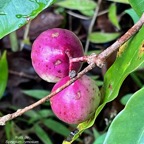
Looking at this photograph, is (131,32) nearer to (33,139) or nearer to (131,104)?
(131,104)

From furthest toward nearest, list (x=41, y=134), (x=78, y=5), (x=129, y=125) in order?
(x=78, y=5) → (x=41, y=134) → (x=129, y=125)

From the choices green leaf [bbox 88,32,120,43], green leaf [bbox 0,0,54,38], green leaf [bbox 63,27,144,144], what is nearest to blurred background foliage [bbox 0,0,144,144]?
green leaf [bbox 88,32,120,43]

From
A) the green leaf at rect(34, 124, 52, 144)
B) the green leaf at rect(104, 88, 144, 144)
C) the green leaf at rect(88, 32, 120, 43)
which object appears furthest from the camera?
the green leaf at rect(88, 32, 120, 43)

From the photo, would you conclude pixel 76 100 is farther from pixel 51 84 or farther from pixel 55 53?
pixel 51 84

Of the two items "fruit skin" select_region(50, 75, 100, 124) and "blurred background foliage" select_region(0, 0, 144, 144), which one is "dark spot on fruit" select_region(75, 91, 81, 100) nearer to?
"fruit skin" select_region(50, 75, 100, 124)

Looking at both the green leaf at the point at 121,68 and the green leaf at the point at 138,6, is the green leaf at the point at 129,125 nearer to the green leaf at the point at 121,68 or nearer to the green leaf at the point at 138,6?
the green leaf at the point at 121,68

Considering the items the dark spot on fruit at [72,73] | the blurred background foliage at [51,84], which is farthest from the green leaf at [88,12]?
the dark spot on fruit at [72,73]

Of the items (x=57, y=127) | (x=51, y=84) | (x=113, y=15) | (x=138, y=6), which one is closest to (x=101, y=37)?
(x=113, y=15)

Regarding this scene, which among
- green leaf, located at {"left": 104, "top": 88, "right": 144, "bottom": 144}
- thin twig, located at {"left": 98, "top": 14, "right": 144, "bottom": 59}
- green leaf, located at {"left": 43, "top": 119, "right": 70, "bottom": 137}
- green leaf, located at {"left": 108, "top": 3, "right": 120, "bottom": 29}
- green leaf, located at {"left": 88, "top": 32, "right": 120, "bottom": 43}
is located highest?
thin twig, located at {"left": 98, "top": 14, "right": 144, "bottom": 59}
